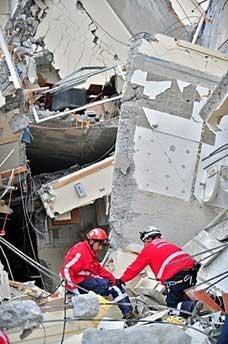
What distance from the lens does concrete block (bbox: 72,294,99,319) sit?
353 inches

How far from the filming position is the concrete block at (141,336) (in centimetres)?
744

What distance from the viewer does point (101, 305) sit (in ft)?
30.2

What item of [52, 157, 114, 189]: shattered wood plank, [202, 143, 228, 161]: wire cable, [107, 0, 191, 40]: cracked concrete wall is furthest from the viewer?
[107, 0, 191, 40]: cracked concrete wall

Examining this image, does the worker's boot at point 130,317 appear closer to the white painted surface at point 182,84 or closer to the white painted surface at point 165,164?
the white painted surface at point 165,164

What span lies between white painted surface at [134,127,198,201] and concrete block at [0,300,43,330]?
15.6 feet

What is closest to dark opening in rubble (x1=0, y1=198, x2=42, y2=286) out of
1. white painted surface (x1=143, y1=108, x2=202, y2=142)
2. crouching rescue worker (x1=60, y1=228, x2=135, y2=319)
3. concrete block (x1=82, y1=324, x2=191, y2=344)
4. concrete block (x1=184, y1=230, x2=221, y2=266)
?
white painted surface (x1=143, y1=108, x2=202, y2=142)

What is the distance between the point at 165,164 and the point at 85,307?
459cm

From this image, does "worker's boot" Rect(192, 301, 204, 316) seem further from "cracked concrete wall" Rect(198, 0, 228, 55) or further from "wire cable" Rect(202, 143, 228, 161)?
"cracked concrete wall" Rect(198, 0, 228, 55)

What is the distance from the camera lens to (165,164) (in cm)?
1322

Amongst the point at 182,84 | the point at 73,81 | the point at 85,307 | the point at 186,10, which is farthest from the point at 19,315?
the point at 186,10

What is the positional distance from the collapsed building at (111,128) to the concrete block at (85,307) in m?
1.23

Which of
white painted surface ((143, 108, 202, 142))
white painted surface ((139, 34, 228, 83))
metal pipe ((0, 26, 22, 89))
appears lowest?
white painted surface ((143, 108, 202, 142))

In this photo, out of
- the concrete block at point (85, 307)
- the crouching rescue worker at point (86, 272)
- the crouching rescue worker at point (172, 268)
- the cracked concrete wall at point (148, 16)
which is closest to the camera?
the concrete block at point (85, 307)

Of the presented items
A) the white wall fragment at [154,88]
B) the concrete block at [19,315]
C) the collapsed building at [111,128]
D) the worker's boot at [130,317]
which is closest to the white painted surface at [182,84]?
the collapsed building at [111,128]
